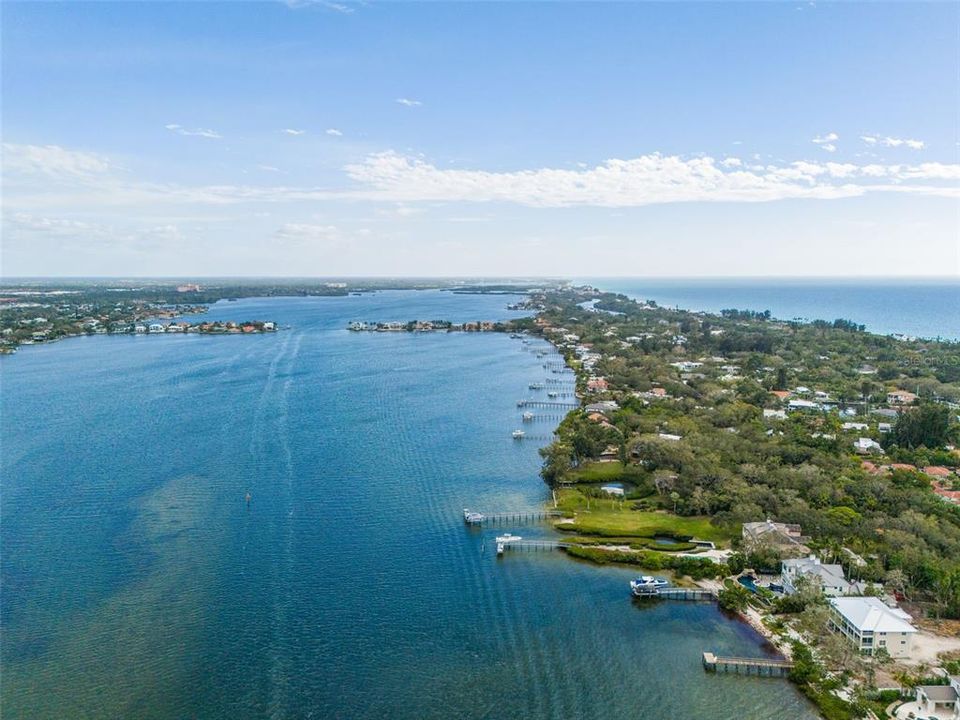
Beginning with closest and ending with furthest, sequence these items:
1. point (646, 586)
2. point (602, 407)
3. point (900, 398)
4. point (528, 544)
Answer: point (646, 586) < point (528, 544) < point (602, 407) < point (900, 398)

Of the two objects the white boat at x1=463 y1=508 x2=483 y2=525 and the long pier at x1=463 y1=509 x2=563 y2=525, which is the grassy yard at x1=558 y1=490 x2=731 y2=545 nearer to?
the long pier at x1=463 y1=509 x2=563 y2=525

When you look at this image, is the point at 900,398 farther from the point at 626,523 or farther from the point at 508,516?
the point at 508,516

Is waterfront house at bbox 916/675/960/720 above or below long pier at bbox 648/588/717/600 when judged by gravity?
above

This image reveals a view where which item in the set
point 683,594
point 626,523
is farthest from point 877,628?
point 626,523

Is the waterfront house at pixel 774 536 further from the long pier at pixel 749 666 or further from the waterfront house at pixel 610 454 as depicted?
the waterfront house at pixel 610 454

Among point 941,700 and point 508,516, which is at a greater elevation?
point 508,516

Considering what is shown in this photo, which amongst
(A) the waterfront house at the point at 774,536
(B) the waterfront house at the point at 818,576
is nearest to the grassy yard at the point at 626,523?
(A) the waterfront house at the point at 774,536

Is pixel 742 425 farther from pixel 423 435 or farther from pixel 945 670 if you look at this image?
pixel 945 670

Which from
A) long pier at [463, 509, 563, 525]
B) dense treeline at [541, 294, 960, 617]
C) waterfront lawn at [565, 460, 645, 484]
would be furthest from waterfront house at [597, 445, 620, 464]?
long pier at [463, 509, 563, 525]
